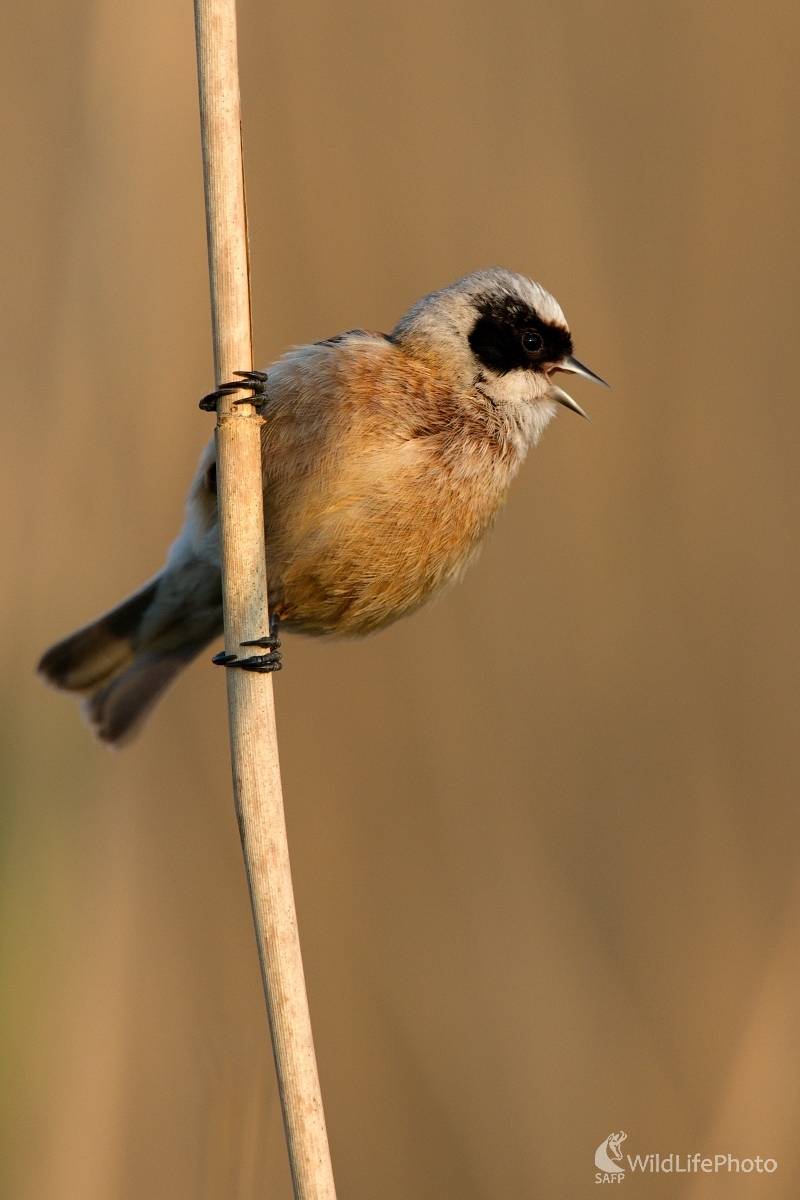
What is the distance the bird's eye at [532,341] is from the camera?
8.88 ft

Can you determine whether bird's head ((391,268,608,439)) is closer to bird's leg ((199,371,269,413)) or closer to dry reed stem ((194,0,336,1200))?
bird's leg ((199,371,269,413))

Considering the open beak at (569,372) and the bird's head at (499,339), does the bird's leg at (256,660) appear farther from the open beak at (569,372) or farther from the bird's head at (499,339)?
the open beak at (569,372)

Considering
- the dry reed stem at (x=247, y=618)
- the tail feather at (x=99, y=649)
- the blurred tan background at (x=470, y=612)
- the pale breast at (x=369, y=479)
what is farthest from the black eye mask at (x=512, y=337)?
the tail feather at (x=99, y=649)

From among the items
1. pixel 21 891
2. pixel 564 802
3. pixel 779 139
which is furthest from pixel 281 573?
pixel 779 139

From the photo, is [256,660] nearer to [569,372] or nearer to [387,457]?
[387,457]

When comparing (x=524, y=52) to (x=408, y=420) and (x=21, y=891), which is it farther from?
(x=21, y=891)

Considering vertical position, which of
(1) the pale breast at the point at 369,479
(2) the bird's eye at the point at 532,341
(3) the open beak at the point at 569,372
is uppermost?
(2) the bird's eye at the point at 532,341

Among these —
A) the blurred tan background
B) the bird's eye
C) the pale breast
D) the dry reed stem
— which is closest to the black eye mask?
the bird's eye

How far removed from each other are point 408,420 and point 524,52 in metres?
1.59

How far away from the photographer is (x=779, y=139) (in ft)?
11.5

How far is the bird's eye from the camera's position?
2.71 m

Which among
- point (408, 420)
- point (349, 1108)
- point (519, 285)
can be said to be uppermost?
point (519, 285)

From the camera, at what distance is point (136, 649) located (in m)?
3.01

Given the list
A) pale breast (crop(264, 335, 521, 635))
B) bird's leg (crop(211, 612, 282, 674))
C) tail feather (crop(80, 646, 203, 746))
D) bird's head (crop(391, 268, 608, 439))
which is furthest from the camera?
tail feather (crop(80, 646, 203, 746))
